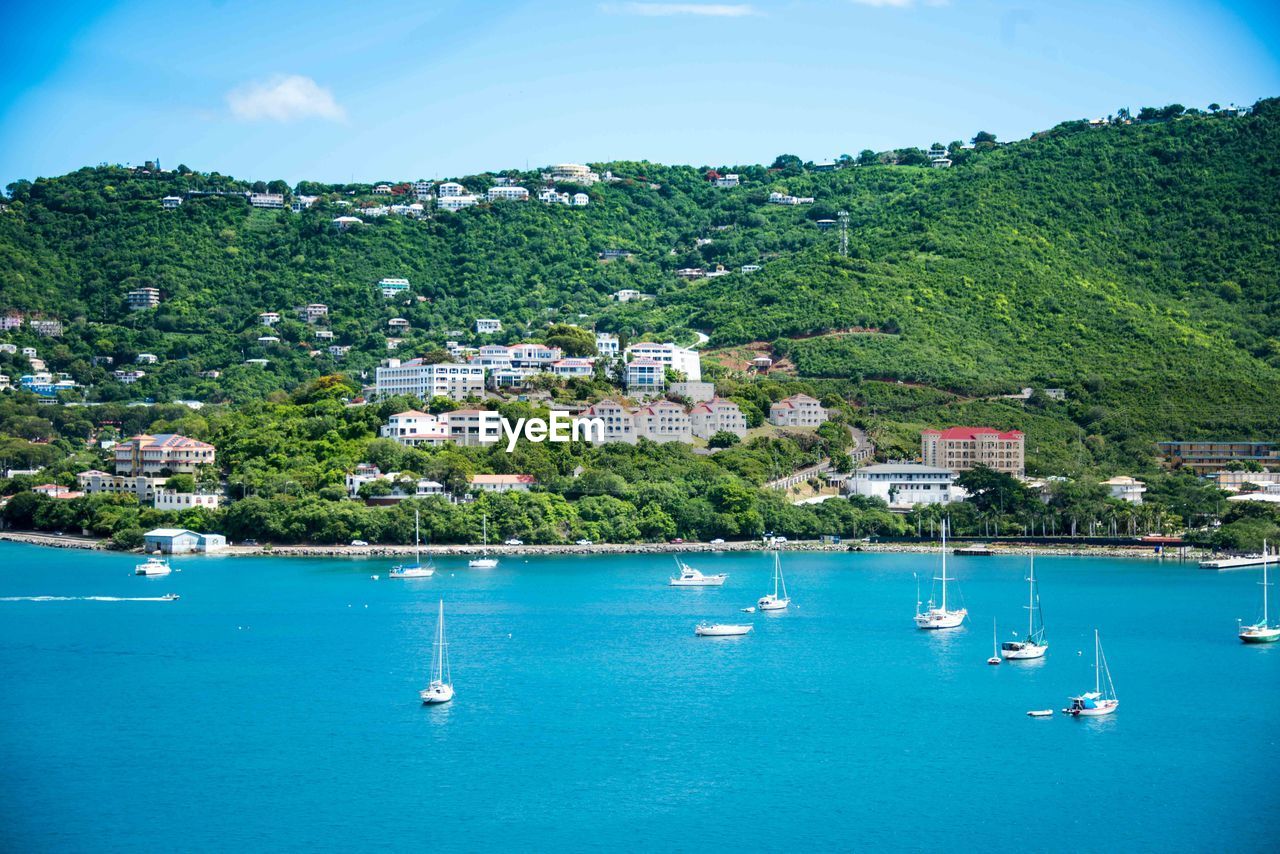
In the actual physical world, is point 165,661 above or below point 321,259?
below

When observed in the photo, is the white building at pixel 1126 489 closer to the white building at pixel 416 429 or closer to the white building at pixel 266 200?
the white building at pixel 416 429

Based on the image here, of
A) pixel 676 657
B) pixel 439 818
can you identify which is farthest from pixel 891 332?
pixel 439 818

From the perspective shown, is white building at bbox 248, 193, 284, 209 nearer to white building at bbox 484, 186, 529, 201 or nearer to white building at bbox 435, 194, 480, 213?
white building at bbox 435, 194, 480, 213

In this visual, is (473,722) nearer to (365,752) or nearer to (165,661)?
(365,752)

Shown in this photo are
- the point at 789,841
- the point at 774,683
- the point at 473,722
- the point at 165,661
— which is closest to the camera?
the point at 789,841

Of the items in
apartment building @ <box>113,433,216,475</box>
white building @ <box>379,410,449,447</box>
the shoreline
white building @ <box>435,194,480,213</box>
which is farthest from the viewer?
white building @ <box>435,194,480,213</box>

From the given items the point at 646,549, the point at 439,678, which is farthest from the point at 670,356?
the point at 439,678

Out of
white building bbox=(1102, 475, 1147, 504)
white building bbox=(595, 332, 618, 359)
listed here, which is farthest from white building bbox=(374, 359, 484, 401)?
white building bbox=(1102, 475, 1147, 504)
